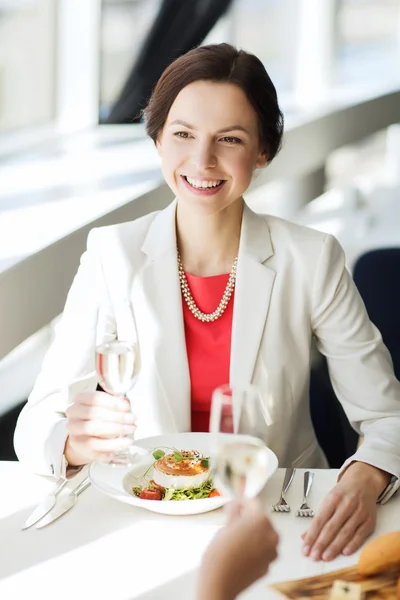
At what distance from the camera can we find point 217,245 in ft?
6.46

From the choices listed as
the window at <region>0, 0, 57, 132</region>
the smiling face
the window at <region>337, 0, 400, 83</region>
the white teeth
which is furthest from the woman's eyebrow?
the window at <region>337, 0, 400, 83</region>

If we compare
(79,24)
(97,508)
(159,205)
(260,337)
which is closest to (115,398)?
(97,508)

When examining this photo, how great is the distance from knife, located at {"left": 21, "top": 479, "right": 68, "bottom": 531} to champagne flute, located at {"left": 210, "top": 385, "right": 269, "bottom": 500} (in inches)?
18.4

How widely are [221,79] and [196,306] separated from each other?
1.62 ft

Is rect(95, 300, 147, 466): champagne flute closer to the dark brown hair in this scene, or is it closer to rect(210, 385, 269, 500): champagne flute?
rect(210, 385, 269, 500): champagne flute

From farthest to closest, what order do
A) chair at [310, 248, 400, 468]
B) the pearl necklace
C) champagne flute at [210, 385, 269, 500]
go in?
1. chair at [310, 248, 400, 468]
2. the pearl necklace
3. champagne flute at [210, 385, 269, 500]

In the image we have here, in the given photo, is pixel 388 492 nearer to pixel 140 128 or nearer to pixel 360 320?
pixel 360 320

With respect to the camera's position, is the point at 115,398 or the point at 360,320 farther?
the point at 360,320

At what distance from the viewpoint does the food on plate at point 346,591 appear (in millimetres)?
1097

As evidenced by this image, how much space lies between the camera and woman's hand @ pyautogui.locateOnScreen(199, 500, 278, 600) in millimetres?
859

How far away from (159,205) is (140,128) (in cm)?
139

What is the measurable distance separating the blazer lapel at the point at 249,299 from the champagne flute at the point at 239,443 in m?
0.79

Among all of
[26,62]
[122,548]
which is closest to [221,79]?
[122,548]

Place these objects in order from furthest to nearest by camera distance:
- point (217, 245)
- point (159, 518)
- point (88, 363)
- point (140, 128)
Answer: point (140, 128) < point (217, 245) < point (88, 363) < point (159, 518)
